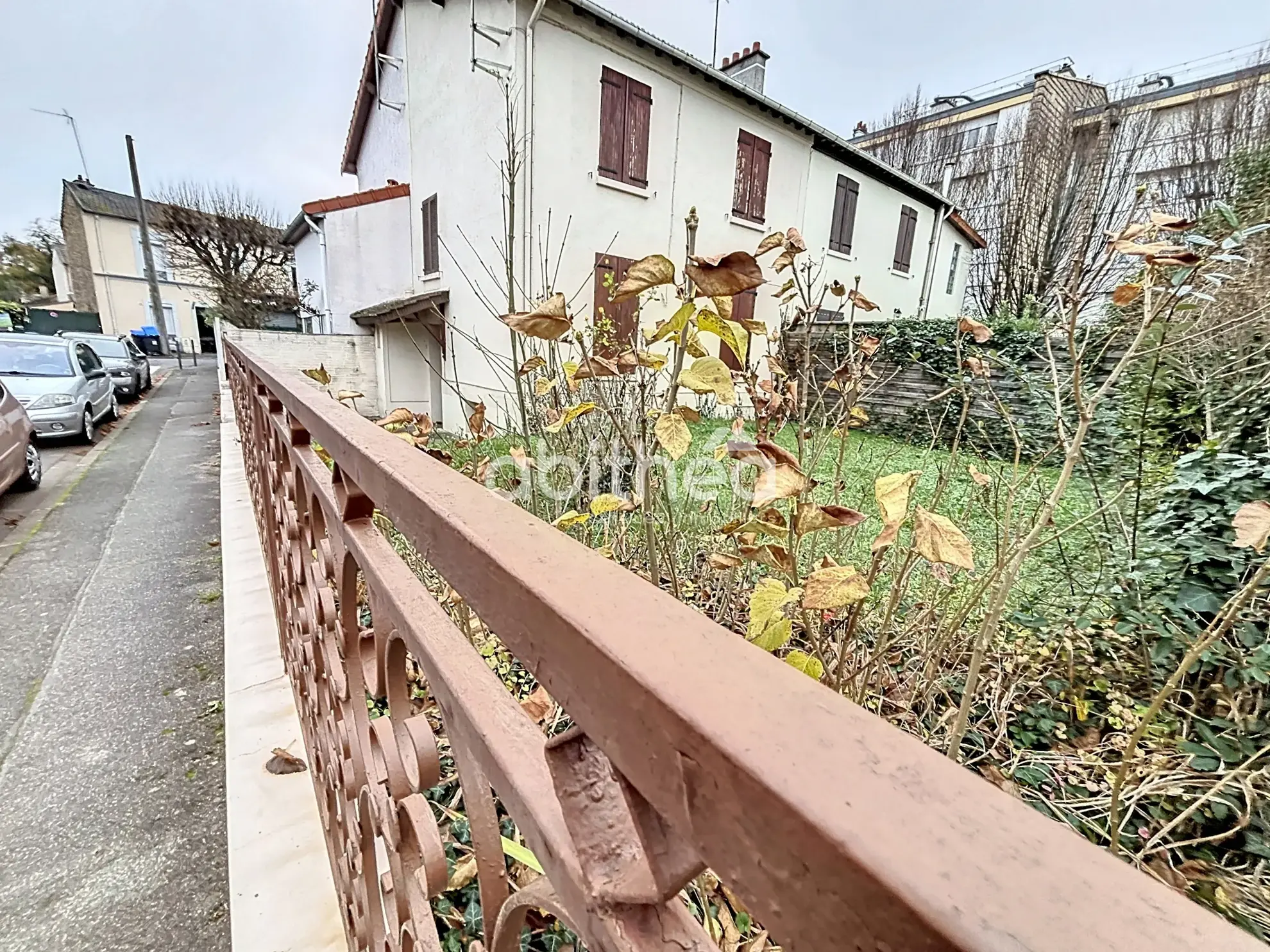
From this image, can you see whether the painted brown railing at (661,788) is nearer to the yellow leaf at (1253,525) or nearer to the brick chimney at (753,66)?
the yellow leaf at (1253,525)

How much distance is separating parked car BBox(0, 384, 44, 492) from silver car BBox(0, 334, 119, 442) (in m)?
1.55

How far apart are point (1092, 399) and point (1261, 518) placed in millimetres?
454

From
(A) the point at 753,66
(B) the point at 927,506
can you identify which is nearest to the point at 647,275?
(B) the point at 927,506

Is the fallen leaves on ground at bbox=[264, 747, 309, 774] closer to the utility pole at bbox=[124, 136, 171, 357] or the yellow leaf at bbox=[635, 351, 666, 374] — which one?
the yellow leaf at bbox=[635, 351, 666, 374]

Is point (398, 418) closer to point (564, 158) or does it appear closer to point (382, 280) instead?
point (564, 158)

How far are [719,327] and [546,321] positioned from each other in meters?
0.38

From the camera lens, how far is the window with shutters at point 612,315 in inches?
76.5

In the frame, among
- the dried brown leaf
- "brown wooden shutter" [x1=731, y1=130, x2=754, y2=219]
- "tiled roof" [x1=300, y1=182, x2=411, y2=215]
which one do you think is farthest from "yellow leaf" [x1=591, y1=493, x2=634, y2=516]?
"tiled roof" [x1=300, y1=182, x2=411, y2=215]

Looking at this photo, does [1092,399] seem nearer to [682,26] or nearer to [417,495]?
[417,495]

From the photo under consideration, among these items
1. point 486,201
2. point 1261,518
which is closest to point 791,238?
point 1261,518

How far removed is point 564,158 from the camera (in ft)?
25.5

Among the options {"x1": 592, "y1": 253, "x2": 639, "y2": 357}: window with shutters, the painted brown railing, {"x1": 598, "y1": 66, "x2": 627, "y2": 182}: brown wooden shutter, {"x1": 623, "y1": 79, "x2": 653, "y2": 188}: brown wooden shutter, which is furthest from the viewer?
{"x1": 623, "y1": 79, "x2": 653, "y2": 188}: brown wooden shutter

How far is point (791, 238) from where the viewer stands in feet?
4.45

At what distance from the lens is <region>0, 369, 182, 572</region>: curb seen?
3936 mm
